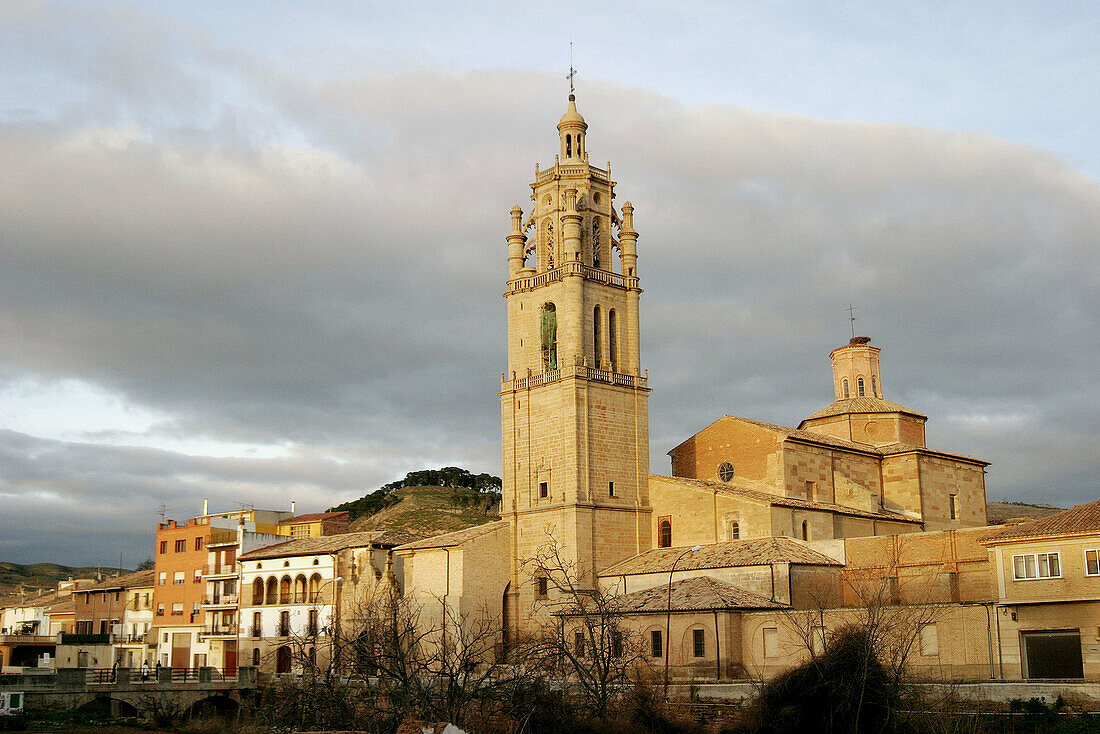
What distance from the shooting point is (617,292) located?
52000 millimetres

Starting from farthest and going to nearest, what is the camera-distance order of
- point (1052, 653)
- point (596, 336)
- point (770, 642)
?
point (596, 336) → point (770, 642) → point (1052, 653)

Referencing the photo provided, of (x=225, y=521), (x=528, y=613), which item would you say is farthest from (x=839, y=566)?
(x=225, y=521)

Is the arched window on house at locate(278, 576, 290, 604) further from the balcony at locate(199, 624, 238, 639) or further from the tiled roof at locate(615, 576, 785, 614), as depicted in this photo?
the tiled roof at locate(615, 576, 785, 614)

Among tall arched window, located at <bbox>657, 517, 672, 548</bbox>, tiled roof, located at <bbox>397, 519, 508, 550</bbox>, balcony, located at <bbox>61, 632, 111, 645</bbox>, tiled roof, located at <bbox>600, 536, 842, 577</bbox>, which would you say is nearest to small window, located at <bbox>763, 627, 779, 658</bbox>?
tiled roof, located at <bbox>600, 536, 842, 577</bbox>

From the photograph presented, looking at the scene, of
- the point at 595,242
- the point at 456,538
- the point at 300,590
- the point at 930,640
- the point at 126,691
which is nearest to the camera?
the point at 930,640

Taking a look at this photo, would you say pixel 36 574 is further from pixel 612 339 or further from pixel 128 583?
pixel 612 339

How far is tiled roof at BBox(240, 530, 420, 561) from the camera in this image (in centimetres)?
5438

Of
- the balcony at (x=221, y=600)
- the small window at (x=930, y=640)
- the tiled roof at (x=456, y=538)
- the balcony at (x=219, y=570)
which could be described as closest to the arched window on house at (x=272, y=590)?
the balcony at (x=221, y=600)

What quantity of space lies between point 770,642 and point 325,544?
27.2 metres

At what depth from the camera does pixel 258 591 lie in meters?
58.4

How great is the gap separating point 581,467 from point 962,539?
15548 millimetres

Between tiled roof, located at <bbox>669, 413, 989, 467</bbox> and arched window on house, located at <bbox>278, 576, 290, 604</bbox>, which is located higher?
tiled roof, located at <bbox>669, 413, 989, 467</bbox>

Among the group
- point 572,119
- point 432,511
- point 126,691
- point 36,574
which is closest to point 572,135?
point 572,119

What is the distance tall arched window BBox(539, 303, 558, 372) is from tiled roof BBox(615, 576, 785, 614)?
13280mm
